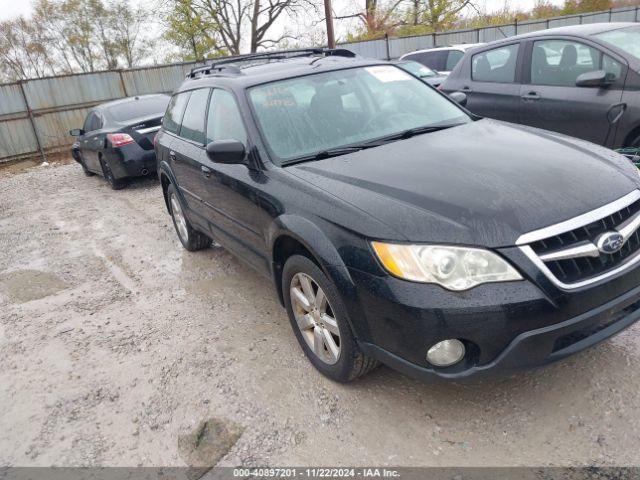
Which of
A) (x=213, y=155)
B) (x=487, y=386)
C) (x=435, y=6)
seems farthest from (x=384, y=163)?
(x=435, y=6)

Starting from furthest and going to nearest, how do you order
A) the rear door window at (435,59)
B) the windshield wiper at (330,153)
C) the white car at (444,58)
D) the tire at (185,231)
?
the rear door window at (435,59) → the white car at (444,58) → the tire at (185,231) → the windshield wiper at (330,153)

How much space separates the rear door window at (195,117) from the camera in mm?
4152

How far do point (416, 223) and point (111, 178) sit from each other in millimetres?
8232

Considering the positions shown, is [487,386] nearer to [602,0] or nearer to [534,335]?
[534,335]

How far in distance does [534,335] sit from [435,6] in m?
34.7

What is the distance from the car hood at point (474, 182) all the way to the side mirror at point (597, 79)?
6.86ft

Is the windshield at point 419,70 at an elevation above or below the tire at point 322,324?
above

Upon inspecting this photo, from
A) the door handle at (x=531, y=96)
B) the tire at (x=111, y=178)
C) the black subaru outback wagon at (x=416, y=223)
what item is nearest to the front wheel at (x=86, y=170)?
the tire at (x=111, y=178)

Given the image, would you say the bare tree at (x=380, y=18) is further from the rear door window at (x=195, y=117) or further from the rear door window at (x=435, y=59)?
the rear door window at (x=195, y=117)

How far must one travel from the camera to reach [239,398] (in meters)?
2.88

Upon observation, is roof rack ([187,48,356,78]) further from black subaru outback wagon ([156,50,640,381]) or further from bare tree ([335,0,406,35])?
bare tree ([335,0,406,35])

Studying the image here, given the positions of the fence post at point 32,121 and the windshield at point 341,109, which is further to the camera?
the fence post at point 32,121

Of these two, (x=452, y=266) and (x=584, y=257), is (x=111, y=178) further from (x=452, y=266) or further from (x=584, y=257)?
(x=584, y=257)

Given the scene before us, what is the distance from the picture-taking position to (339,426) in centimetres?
256
